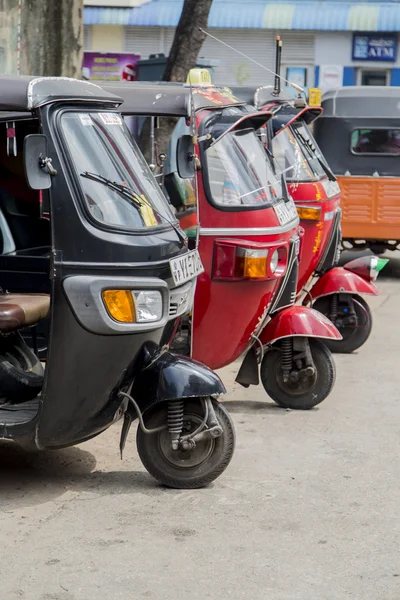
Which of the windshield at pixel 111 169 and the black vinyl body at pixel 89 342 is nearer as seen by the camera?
the black vinyl body at pixel 89 342

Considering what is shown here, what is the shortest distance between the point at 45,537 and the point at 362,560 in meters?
1.35

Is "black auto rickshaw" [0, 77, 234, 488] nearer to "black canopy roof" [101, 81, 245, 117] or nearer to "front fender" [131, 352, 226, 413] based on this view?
"front fender" [131, 352, 226, 413]

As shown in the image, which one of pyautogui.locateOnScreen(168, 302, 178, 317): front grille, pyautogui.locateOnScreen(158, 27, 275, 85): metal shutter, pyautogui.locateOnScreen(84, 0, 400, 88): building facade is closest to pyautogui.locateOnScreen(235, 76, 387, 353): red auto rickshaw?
pyautogui.locateOnScreen(168, 302, 178, 317): front grille

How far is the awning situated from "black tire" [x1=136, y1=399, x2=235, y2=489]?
2545 cm

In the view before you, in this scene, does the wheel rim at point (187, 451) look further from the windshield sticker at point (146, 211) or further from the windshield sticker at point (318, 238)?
the windshield sticker at point (318, 238)

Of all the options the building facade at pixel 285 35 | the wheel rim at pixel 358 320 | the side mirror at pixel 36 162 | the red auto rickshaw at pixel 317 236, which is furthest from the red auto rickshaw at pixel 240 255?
the building facade at pixel 285 35

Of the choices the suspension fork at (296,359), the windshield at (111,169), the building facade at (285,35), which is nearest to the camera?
the windshield at (111,169)

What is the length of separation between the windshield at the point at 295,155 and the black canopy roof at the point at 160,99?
7.19 feet

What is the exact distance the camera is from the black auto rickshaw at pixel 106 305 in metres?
4.92

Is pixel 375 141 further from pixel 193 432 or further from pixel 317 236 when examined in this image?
pixel 193 432

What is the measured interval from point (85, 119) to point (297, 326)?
2.37m

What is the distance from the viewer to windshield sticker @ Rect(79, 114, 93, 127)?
16.9ft

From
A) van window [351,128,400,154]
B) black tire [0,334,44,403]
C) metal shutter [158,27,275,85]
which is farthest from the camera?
metal shutter [158,27,275,85]

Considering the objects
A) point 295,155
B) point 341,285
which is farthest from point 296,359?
point 295,155
